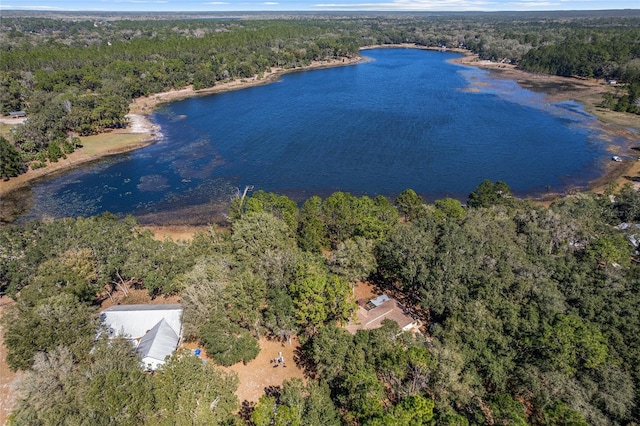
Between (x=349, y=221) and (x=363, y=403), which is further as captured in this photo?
(x=349, y=221)

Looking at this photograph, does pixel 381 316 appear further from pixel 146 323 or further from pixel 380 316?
pixel 146 323

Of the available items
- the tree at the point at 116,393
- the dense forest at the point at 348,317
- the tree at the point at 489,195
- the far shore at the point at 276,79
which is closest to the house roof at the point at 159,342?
the dense forest at the point at 348,317

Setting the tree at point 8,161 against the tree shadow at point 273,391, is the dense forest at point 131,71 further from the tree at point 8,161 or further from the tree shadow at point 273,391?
the tree shadow at point 273,391

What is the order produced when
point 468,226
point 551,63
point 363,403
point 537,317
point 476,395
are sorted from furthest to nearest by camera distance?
point 551,63
point 468,226
point 537,317
point 476,395
point 363,403

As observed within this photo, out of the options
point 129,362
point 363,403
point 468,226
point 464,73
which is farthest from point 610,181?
point 464,73

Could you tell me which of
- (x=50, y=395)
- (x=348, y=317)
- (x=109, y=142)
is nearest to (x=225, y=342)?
(x=348, y=317)

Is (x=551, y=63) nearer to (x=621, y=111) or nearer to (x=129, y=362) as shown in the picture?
(x=621, y=111)

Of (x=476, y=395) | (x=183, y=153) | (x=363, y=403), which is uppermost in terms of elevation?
(x=363, y=403)
